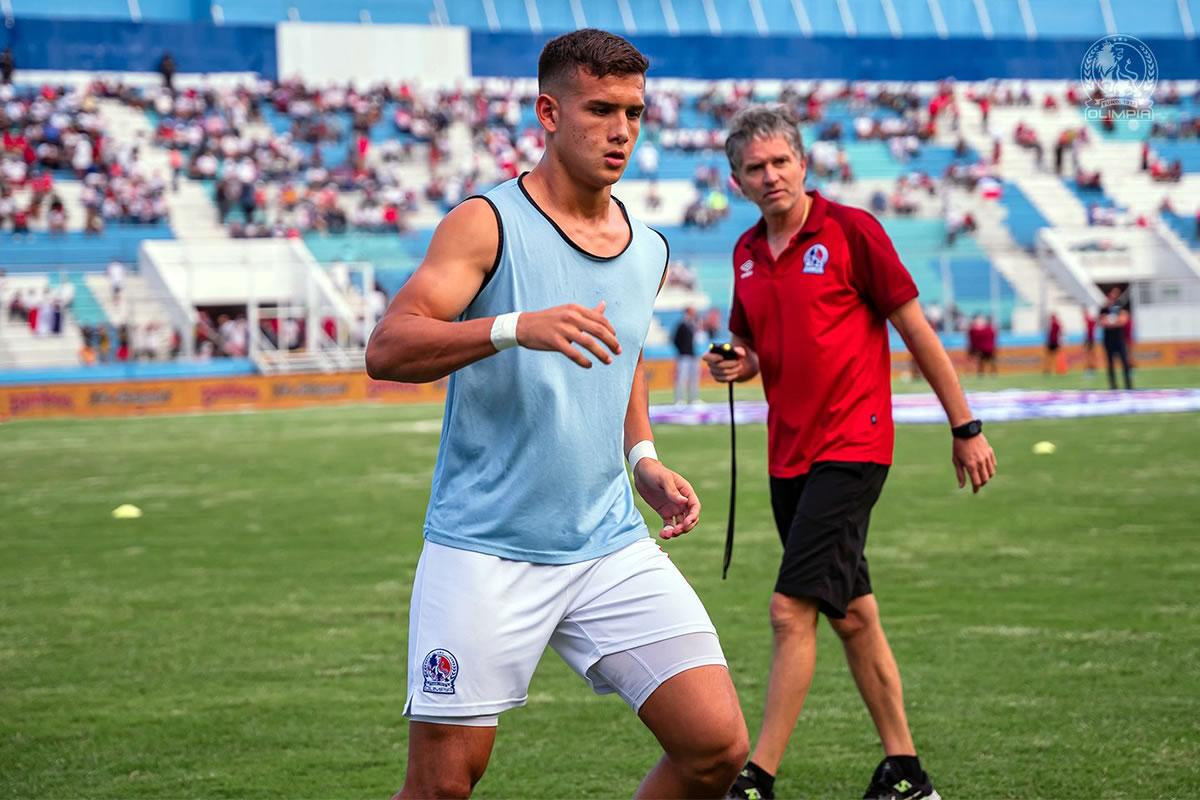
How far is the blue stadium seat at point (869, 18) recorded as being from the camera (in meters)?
65.1

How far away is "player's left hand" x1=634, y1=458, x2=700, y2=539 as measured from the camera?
419 centimetres

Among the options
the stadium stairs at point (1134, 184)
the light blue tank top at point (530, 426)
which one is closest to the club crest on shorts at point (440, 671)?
the light blue tank top at point (530, 426)

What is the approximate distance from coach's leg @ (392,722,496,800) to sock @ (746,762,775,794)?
65.4 inches

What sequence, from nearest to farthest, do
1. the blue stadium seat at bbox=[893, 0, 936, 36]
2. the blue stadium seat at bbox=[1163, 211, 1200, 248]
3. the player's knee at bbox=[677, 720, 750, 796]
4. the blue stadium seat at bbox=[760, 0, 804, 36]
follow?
the player's knee at bbox=[677, 720, 750, 796] → the blue stadium seat at bbox=[1163, 211, 1200, 248] → the blue stadium seat at bbox=[760, 0, 804, 36] → the blue stadium seat at bbox=[893, 0, 936, 36]

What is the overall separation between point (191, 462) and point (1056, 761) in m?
16.2

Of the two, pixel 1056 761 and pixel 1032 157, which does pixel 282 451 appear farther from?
pixel 1032 157

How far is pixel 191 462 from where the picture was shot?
2038 cm

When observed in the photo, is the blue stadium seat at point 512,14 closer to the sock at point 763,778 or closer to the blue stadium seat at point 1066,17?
the blue stadium seat at point 1066,17

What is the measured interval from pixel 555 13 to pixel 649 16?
384 cm

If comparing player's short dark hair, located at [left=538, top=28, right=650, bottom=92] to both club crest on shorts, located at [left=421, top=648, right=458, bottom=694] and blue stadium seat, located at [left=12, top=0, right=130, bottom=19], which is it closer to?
club crest on shorts, located at [left=421, top=648, right=458, bottom=694]

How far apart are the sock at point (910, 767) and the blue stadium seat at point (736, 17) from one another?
60.8m

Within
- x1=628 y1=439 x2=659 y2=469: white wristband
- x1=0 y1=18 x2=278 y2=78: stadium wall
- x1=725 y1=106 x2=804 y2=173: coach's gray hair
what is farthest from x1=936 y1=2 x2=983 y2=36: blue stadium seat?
x1=628 y1=439 x2=659 y2=469: white wristband

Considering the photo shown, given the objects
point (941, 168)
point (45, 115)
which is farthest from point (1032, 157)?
point (45, 115)

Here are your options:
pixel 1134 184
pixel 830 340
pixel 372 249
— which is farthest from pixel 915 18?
pixel 830 340
